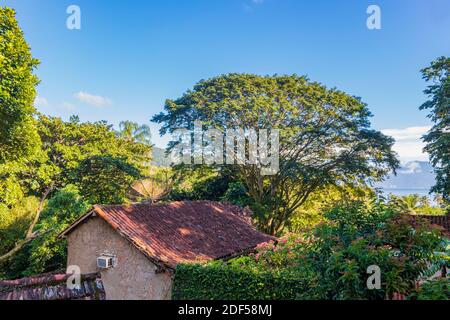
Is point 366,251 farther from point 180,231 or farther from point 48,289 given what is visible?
point 180,231

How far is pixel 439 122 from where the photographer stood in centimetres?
1739

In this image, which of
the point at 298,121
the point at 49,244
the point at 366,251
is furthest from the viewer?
the point at 298,121

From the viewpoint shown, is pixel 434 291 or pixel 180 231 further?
pixel 180 231

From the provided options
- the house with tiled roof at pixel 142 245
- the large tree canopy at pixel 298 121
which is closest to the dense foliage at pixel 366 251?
the house with tiled roof at pixel 142 245

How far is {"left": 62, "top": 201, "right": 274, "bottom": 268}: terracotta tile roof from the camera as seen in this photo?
35.1ft

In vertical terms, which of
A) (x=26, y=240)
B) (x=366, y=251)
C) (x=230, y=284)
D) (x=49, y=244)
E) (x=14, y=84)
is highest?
(x=14, y=84)

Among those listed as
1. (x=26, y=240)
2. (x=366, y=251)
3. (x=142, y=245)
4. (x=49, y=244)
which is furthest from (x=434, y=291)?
(x=26, y=240)

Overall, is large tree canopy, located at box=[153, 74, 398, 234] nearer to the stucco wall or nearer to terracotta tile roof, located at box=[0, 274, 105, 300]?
the stucco wall

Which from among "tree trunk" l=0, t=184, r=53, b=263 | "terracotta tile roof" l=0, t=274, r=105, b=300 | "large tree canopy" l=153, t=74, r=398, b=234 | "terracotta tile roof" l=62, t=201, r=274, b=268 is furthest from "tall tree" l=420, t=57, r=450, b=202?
"tree trunk" l=0, t=184, r=53, b=263

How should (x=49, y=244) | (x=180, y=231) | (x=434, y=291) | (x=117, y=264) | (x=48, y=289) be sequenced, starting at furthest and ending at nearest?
(x=49, y=244), (x=180, y=231), (x=117, y=264), (x=48, y=289), (x=434, y=291)

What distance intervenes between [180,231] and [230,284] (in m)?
4.50

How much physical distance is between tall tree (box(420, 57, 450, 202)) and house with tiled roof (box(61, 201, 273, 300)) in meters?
10.4
